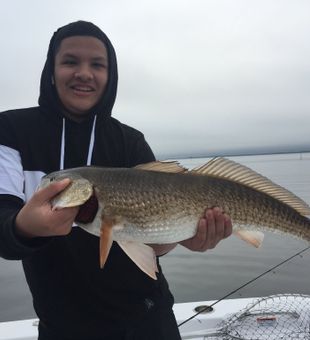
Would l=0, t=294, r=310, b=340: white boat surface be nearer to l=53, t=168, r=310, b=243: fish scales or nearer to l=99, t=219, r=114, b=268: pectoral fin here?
l=53, t=168, r=310, b=243: fish scales

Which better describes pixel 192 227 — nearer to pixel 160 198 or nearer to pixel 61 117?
pixel 160 198

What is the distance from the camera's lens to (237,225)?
279 cm

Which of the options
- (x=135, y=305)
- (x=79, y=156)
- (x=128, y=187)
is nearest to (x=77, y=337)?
(x=135, y=305)

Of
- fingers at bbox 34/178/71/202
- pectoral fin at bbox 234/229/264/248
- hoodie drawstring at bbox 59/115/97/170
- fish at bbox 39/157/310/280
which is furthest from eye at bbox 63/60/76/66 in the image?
pectoral fin at bbox 234/229/264/248

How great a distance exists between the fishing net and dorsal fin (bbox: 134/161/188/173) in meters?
1.99

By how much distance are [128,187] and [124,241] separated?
0.35 m

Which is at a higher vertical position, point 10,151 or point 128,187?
point 10,151

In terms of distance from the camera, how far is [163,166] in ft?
9.16

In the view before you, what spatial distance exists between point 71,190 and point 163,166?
2.43 ft

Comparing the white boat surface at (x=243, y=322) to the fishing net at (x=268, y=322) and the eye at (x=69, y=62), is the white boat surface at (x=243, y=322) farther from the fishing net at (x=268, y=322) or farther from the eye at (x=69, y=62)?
the eye at (x=69, y=62)

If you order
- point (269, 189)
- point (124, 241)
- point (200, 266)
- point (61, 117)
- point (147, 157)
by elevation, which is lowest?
point (200, 266)

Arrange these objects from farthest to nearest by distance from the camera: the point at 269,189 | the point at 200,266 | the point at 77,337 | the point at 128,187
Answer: the point at 200,266 < the point at 269,189 < the point at 128,187 < the point at 77,337

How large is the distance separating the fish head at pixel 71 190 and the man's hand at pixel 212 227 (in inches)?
30.9

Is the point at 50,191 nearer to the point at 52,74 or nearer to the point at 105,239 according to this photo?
the point at 105,239
